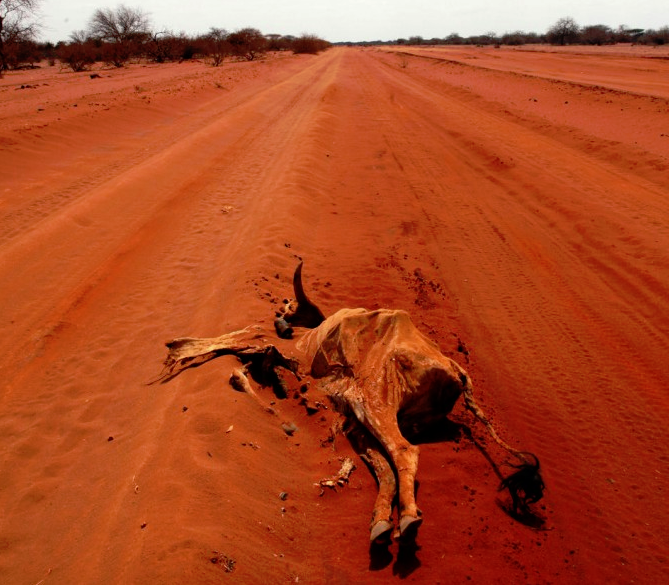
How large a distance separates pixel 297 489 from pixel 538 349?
3196 millimetres

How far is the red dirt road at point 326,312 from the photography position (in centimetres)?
325

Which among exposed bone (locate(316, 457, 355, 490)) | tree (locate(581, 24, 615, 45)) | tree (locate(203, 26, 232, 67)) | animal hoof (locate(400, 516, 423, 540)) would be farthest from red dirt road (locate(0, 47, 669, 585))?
tree (locate(581, 24, 615, 45))

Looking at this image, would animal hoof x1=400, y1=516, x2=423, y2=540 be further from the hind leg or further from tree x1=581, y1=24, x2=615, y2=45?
tree x1=581, y1=24, x2=615, y2=45

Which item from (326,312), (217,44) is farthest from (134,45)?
(326,312)

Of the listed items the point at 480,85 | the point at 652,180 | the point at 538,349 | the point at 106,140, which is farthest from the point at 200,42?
the point at 538,349

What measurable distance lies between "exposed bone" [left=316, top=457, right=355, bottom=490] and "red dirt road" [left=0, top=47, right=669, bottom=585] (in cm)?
7

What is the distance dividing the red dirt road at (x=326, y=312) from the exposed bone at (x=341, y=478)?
72 mm

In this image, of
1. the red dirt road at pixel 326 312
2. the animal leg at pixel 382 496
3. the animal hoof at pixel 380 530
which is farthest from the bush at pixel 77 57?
the animal hoof at pixel 380 530

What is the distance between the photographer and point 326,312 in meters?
6.12

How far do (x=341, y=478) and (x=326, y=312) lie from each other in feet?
8.61

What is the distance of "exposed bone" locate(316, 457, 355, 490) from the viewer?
369 cm

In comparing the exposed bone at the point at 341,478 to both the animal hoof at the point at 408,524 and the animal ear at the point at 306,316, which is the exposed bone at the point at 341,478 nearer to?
the animal hoof at the point at 408,524

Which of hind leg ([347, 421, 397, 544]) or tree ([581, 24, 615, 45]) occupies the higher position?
tree ([581, 24, 615, 45])

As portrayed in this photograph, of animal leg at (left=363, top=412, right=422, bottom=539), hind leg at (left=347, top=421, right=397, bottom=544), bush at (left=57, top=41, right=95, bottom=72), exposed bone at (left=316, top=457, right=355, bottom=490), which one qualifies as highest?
bush at (left=57, top=41, right=95, bottom=72)
